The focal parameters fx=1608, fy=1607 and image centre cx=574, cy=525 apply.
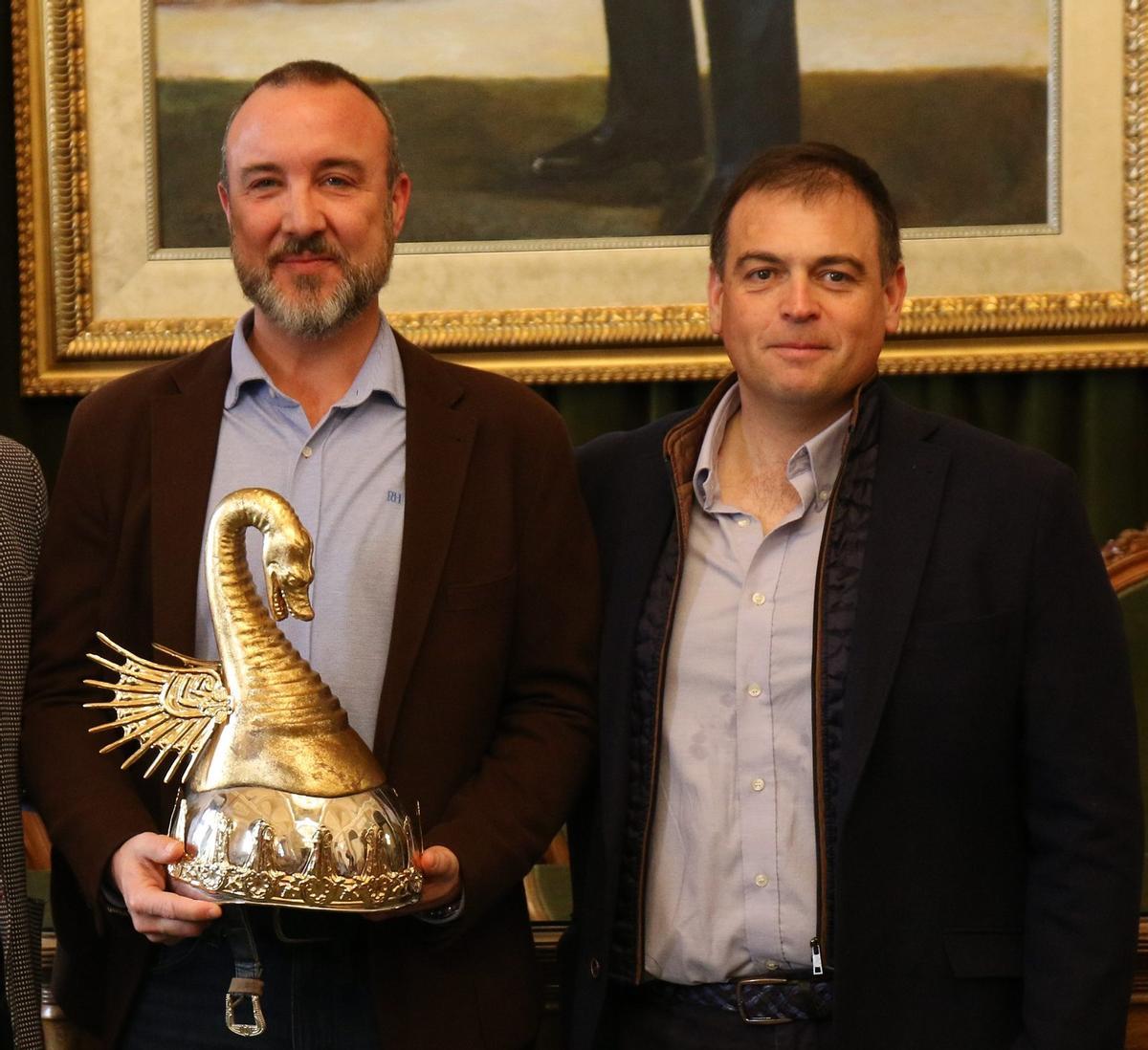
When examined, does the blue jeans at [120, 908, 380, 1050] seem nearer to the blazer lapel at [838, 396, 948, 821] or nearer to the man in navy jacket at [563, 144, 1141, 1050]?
the man in navy jacket at [563, 144, 1141, 1050]

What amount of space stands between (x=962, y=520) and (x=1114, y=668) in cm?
24

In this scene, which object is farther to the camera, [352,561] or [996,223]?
[996,223]

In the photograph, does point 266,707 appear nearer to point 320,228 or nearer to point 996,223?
point 320,228

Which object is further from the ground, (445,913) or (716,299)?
(716,299)

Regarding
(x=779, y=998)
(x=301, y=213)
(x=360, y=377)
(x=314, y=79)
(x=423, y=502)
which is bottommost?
(x=779, y=998)

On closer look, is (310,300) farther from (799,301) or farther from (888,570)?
(888,570)

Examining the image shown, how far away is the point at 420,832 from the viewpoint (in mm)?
1767

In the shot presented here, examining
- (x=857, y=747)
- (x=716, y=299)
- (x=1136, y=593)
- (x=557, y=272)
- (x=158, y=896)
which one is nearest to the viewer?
(x=158, y=896)

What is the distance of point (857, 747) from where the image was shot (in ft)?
5.85

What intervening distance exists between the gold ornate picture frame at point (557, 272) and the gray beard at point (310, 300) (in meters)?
1.35

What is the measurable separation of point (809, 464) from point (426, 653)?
0.51 meters

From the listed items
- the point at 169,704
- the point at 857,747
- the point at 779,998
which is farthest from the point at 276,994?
the point at 857,747

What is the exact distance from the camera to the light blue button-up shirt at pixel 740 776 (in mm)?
1824

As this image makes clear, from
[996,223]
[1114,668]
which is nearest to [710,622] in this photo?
[1114,668]
